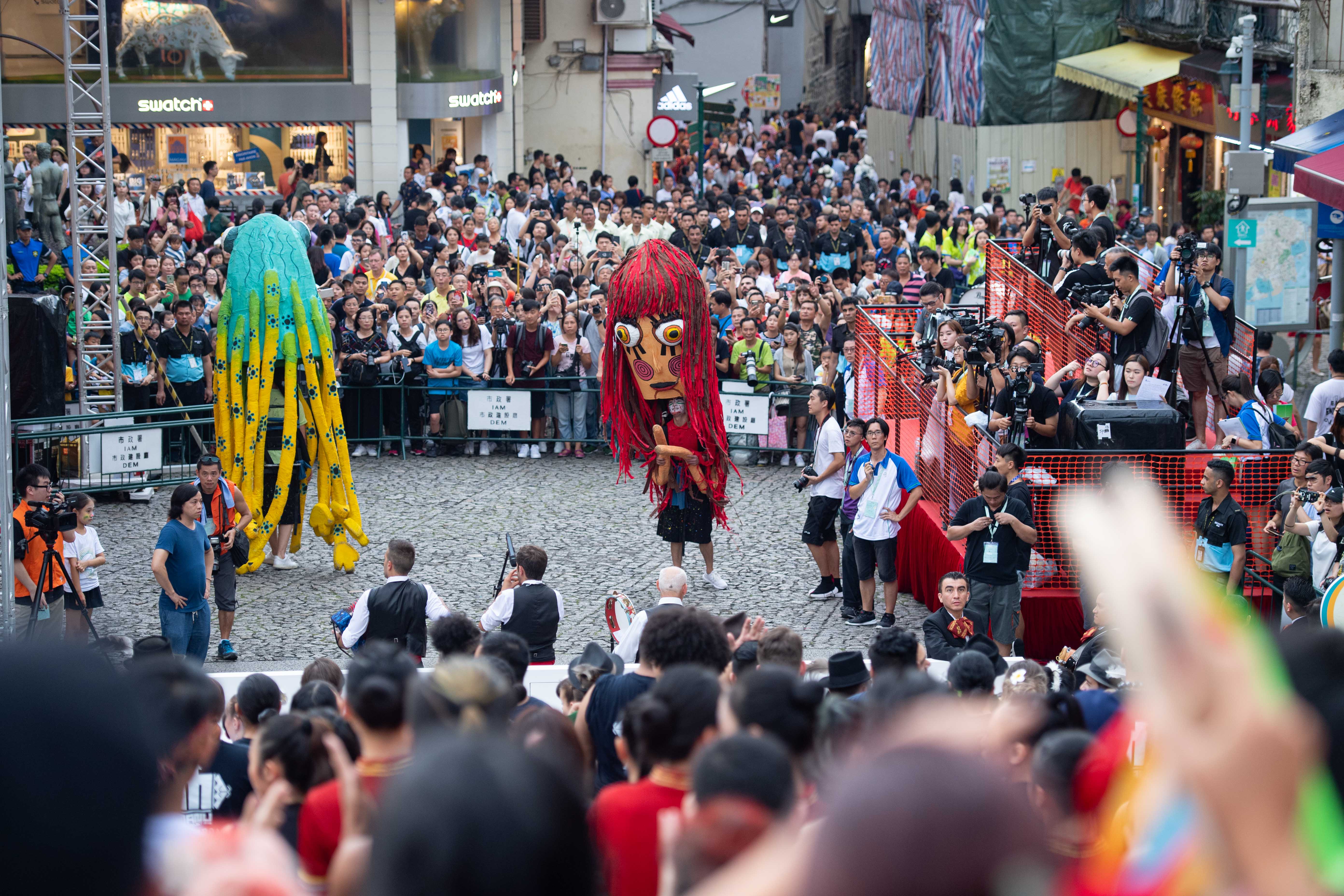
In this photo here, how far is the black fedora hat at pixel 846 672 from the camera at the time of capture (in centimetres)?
553

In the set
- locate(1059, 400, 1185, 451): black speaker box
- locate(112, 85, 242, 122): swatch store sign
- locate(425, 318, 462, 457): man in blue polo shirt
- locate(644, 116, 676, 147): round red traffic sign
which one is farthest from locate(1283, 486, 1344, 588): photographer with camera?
locate(112, 85, 242, 122): swatch store sign

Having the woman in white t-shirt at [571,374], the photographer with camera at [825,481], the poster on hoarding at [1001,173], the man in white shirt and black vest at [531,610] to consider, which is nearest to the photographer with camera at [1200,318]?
the photographer with camera at [825,481]

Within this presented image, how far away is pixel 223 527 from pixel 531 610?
274 cm

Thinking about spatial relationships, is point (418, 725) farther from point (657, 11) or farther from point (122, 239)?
point (657, 11)

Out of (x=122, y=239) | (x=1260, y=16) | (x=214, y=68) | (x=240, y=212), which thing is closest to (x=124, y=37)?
(x=214, y=68)

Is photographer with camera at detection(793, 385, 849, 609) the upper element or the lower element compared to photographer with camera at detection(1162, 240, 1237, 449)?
lower

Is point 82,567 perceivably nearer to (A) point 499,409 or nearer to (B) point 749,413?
(A) point 499,409

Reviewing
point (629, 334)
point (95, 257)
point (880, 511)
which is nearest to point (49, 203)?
point (95, 257)

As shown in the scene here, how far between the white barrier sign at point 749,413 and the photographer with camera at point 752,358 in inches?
4.6

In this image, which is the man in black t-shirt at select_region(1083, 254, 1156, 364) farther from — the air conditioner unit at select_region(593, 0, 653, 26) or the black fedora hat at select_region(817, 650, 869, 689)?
the air conditioner unit at select_region(593, 0, 653, 26)

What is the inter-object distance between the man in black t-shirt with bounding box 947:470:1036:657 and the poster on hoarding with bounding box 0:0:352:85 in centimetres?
2229

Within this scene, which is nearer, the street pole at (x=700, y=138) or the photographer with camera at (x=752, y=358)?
the photographer with camera at (x=752, y=358)

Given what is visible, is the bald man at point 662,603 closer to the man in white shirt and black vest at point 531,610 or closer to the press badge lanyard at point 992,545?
the man in white shirt and black vest at point 531,610

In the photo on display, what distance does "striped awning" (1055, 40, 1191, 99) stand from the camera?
76.8 feet
